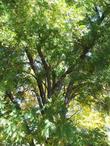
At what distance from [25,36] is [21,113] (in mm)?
2394

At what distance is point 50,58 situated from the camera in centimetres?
1241

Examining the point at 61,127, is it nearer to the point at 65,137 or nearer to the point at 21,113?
the point at 65,137

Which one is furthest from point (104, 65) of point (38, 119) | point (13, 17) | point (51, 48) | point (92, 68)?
point (13, 17)

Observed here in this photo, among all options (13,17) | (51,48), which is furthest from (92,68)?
(13,17)

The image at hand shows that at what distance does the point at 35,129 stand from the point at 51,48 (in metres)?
2.43

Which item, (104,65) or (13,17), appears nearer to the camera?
(13,17)

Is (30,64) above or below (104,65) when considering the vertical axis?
above

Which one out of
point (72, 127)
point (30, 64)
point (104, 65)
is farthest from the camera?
point (30, 64)

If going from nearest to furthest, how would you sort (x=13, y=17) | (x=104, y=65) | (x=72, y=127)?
(x=13, y=17)
(x=72, y=127)
(x=104, y=65)

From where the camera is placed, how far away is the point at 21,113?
11812 millimetres

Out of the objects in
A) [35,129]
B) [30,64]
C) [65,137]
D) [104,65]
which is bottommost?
[65,137]

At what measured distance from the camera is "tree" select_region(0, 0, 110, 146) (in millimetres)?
10617

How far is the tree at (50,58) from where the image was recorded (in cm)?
1062

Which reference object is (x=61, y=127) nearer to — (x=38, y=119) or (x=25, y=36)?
(x=38, y=119)
